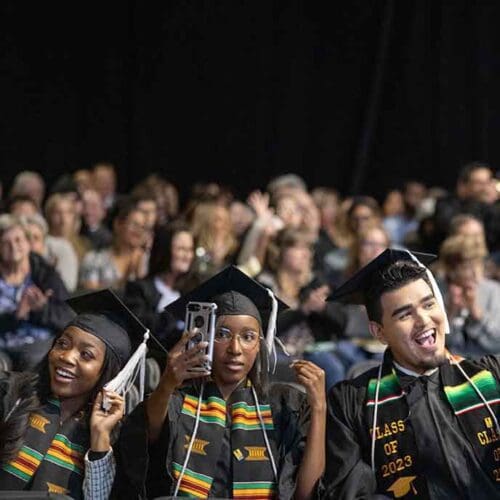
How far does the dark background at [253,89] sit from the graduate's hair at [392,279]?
7.66 m

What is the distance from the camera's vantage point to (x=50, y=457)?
473 cm

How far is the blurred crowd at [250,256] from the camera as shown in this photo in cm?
712

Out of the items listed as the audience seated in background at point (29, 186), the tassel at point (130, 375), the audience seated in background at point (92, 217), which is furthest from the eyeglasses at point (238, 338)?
the audience seated in background at point (29, 186)

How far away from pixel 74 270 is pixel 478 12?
5551 mm

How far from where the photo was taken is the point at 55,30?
1280 cm

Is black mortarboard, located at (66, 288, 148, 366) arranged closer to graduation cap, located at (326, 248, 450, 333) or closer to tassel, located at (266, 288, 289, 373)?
tassel, located at (266, 288, 289, 373)

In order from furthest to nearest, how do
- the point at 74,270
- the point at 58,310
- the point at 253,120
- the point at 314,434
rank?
1. the point at 253,120
2. the point at 74,270
3. the point at 58,310
4. the point at 314,434

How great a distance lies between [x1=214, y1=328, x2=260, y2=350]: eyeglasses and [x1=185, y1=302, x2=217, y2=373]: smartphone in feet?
0.45

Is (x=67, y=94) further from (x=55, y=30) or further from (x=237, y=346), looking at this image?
(x=237, y=346)

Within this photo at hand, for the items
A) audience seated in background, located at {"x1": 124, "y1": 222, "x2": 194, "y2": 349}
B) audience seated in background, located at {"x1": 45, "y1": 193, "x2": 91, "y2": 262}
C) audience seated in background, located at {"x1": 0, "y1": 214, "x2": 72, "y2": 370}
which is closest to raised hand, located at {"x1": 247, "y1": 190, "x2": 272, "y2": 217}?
audience seated in background, located at {"x1": 124, "y1": 222, "x2": 194, "y2": 349}

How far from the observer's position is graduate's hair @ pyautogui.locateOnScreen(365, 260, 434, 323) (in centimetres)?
486

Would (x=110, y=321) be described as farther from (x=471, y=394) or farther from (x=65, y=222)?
(x=65, y=222)

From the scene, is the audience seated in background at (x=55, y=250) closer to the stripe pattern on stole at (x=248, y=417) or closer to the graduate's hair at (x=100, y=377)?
the graduate's hair at (x=100, y=377)

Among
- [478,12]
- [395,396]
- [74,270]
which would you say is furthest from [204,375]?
[478,12]
